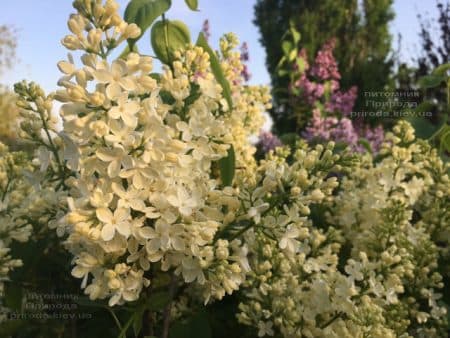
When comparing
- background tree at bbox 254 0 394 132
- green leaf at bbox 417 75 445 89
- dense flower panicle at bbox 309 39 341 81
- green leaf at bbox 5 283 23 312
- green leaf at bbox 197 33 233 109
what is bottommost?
green leaf at bbox 5 283 23 312

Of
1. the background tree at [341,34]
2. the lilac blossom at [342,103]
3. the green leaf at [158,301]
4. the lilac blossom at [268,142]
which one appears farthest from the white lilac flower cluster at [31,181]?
the background tree at [341,34]

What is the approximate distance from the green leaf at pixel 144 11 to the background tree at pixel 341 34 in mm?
5743

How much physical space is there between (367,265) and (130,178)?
20.7 inches

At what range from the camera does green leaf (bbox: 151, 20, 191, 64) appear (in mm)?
1083

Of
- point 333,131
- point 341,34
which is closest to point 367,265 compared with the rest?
point 333,131

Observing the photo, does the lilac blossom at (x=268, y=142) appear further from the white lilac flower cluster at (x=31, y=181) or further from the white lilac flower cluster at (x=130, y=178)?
the white lilac flower cluster at (x=130, y=178)

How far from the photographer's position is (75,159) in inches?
30.4

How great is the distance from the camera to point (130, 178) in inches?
30.1

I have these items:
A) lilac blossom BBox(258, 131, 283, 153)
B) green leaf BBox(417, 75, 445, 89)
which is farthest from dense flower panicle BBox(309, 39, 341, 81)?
green leaf BBox(417, 75, 445, 89)

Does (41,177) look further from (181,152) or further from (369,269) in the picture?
(369,269)

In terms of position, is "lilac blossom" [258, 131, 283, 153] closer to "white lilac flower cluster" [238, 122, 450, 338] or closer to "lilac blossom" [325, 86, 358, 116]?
"lilac blossom" [325, 86, 358, 116]

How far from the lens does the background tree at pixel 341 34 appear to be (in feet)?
22.8

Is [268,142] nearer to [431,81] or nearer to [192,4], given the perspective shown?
[431,81]

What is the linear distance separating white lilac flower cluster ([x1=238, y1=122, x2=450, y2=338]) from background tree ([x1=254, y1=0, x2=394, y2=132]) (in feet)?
17.4
